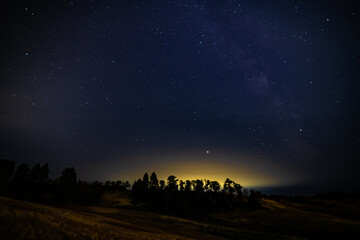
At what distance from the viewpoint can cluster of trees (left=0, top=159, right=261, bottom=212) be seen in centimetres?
6412

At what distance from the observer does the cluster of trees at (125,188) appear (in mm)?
64125

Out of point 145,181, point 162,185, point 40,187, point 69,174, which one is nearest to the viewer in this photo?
point 40,187

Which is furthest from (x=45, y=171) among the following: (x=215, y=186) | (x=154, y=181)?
(x=215, y=186)

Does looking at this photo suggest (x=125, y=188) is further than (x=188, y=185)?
Yes

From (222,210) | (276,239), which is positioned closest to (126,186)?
(222,210)

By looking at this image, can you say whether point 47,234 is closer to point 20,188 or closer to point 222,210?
point 222,210

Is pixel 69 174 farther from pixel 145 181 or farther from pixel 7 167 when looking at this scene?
pixel 145 181

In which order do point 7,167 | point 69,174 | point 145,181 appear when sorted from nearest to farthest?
point 7,167 < point 69,174 < point 145,181

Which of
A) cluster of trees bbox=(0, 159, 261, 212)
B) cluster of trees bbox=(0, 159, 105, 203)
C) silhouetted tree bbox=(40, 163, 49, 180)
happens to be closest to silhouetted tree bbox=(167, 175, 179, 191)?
cluster of trees bbox=(0, 159, 261, 212)

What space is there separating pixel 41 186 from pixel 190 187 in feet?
212

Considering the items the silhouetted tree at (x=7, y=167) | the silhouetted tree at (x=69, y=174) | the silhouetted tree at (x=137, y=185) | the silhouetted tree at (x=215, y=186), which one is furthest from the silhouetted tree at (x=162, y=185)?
the silhouetted tree at (x=7, y=167)

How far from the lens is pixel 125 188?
107625 mm

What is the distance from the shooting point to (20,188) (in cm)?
6875

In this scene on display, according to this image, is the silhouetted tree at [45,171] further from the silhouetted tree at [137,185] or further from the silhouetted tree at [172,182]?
the silhouetted tree at [172,182]
